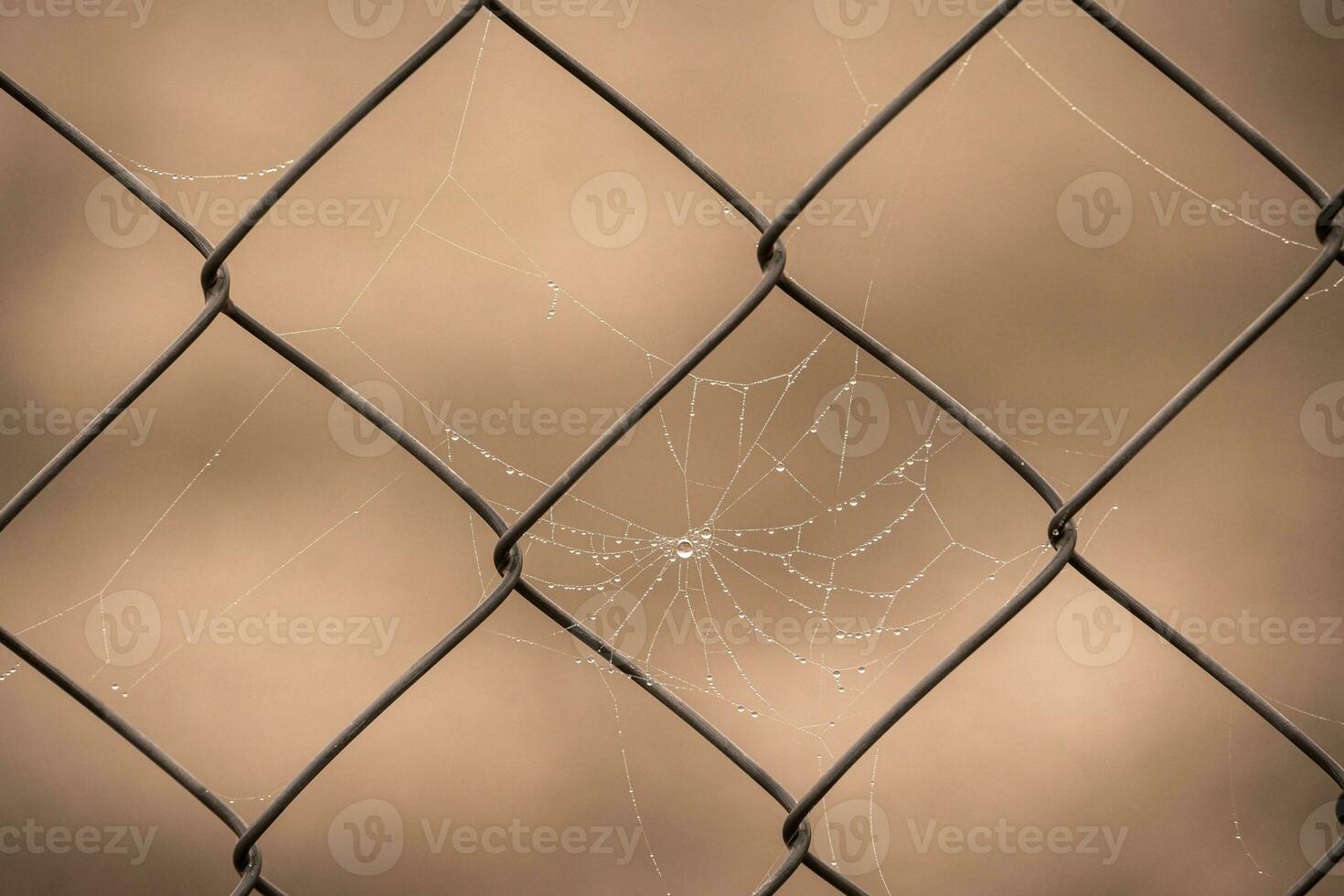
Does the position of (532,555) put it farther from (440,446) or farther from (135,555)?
(135,555)

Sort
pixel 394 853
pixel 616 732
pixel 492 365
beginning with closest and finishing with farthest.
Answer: pixel 394 853 → pixel 616 732 → pixel 492 365

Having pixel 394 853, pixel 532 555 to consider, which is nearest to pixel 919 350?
pixel 532 555

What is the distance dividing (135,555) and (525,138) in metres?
1.37

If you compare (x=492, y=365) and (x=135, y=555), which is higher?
(x=492, y=365)

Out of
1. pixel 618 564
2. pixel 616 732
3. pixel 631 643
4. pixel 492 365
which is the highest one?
pixel 492 365

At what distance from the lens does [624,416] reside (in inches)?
25.7

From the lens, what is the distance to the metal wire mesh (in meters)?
0.58

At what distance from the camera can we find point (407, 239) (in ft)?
8.50

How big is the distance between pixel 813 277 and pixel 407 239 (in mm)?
1032

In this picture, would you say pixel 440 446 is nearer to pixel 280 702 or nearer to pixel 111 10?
pixel 280 702

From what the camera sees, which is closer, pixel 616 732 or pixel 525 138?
pixel 616 732

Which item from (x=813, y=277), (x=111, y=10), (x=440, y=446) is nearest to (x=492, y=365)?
(x=440, y=446)

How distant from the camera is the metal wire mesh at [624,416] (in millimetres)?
581

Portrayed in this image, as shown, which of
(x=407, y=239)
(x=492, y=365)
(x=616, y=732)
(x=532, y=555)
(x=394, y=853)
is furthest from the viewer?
(x=407, y=239)
